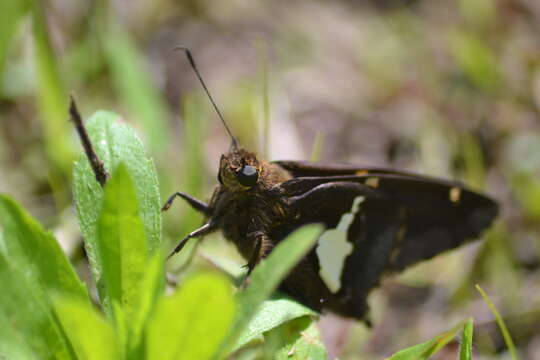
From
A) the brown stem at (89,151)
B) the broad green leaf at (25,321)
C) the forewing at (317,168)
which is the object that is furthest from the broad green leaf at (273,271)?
the forewing at (317,168)

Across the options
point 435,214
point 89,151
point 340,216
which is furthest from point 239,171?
point 435,214

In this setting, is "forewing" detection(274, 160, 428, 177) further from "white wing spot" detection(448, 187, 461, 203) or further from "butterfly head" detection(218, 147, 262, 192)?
"white wing spot" detection(448, 187, 461, 203)

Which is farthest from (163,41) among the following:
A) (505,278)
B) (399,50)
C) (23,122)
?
(505,278)

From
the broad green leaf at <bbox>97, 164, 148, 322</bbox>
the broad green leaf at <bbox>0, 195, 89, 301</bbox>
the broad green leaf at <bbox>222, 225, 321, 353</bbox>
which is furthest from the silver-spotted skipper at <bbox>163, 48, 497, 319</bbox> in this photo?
the broad green leaf at <bbox>222, 225, 321, 353</bbox>

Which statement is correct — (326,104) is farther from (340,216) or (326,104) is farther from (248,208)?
(248,208)

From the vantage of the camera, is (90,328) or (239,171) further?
(239,171)

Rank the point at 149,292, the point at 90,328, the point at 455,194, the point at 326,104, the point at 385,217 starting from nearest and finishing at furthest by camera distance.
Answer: the point at 90,328 → the point at 149,292 → the point at 385,217 → the point at 455,194 → the point at 326,104

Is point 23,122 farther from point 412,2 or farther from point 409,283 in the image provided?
point 412,2
